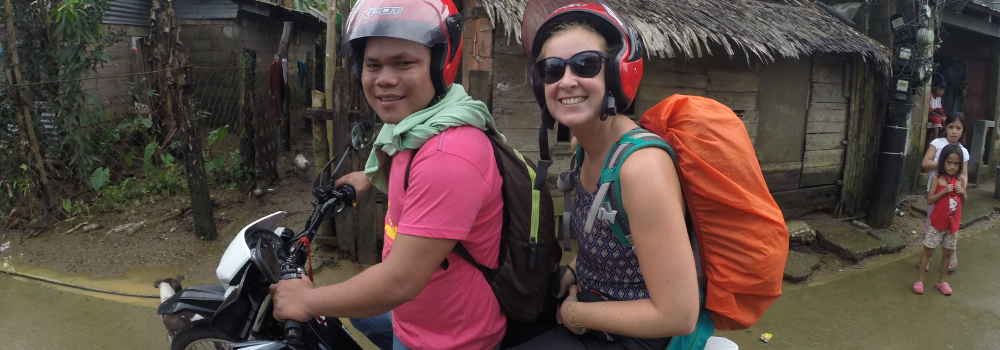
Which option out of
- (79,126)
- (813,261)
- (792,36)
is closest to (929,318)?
(813,261)

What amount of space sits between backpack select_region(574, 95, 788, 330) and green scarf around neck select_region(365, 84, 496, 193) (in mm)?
387

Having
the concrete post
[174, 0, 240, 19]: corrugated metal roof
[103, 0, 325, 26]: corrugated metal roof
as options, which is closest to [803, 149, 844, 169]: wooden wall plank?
the concrete post

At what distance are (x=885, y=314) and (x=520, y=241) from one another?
4.61 meters

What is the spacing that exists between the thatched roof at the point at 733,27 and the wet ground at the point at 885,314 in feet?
7.98

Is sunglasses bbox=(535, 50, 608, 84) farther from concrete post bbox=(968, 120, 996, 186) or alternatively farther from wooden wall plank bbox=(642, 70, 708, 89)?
concrete post bbox=(968, 120, 996, 186)

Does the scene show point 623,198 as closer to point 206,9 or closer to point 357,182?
point 357,182

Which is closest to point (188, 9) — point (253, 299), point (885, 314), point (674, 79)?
point (674, 79)

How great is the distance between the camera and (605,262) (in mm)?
1591

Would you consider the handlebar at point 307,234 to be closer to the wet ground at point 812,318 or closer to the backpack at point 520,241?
the backpack at point 520,241

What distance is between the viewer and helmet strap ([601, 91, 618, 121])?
150 cm

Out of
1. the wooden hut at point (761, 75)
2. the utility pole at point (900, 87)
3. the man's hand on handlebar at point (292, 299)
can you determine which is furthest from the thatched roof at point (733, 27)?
the man's hand on handlebar at point (292, 299)

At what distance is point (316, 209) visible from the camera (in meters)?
2.04

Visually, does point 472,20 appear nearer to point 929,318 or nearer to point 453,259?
point 453,259

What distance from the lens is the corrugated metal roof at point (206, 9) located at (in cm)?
917
